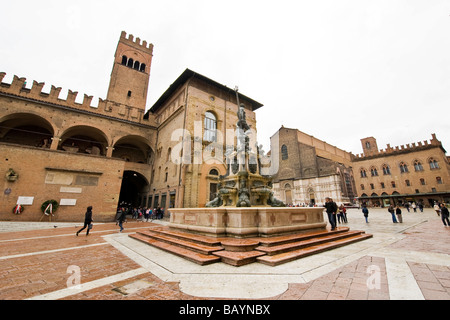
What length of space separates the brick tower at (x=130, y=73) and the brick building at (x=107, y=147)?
17.3 feet

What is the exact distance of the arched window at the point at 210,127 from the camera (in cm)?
2080

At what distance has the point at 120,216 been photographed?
10.6 metres

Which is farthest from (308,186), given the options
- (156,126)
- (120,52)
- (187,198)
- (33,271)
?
(120,52)

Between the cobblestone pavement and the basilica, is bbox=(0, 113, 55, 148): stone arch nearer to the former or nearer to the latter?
the basilica

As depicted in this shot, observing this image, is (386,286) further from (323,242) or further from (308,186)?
(308,186)

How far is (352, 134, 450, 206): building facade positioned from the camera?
102ft

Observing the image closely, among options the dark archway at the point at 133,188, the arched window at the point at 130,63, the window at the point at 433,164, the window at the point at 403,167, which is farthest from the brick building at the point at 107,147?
the window at the point at 433,164

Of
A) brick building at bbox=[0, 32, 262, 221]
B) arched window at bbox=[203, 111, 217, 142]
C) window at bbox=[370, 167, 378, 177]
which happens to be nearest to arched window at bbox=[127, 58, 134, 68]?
brick building at bbox=[0, 32, 262, 221]

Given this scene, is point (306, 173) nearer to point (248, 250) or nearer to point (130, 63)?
point (248, 250)

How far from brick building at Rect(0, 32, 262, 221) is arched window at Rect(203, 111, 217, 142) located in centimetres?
12

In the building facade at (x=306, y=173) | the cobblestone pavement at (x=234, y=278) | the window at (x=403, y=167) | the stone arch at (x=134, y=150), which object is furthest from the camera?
the window at (x=403, y=167)

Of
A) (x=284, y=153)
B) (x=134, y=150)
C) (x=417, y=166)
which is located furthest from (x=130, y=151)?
(x=417, y=166)

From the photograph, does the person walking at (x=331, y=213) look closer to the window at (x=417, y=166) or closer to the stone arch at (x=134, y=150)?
the stone arch at (x=134, y=150)

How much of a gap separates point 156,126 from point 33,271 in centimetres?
2287
